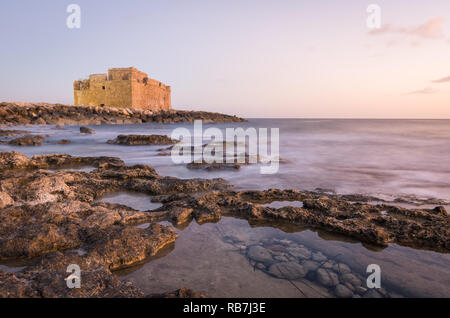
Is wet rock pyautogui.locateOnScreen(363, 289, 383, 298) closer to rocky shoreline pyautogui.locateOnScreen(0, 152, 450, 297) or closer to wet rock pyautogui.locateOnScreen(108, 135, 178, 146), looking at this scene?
rocky shoreline pyautogui.locateOnScreen(0, 152, 450, 297)

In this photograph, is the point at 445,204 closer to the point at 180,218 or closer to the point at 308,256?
the point at 308,256

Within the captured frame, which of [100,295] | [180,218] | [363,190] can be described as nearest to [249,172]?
[363,190]

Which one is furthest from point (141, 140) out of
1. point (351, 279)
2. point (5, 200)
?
point (351, 279)

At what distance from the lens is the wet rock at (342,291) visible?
5.42 ft

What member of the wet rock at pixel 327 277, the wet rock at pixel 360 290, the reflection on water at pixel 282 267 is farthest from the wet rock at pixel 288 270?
the wet rock at pixel 360 290

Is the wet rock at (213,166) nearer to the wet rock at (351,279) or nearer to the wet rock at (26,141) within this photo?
the wet rock at (351,279)

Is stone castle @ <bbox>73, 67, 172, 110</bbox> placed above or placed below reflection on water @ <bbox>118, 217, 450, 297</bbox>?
above

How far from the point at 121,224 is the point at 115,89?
37481 millimetres

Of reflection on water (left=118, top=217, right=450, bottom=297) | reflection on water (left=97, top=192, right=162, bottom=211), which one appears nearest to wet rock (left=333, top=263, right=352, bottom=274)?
reflection on water (left=118, top=217, right=450, bottom=297)

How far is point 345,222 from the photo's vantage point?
2.55 metres

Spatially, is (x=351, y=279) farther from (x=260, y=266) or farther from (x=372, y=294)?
(x=260, y=266)

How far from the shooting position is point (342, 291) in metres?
1.68

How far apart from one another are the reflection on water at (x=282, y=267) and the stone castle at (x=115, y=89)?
36122 mm

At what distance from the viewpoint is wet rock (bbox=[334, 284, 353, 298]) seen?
5.42ft
